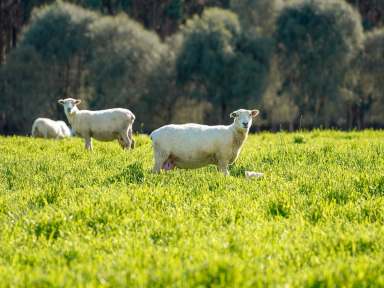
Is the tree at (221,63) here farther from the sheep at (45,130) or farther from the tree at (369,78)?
the sheep at (45,130)

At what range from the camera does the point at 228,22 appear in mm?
49188

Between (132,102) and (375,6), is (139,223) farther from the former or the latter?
(375,6)

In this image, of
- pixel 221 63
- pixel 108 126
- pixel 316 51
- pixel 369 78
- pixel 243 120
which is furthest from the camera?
pixel 369 78

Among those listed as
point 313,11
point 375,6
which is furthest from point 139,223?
point 375,6

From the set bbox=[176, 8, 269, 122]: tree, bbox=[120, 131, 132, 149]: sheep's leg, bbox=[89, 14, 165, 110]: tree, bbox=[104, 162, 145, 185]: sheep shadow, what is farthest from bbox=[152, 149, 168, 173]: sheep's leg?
bbox=[176, 8, 269, 122]: tree

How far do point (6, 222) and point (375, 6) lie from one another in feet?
192

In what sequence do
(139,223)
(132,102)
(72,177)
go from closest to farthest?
(139,223) → (72,177) → (132,102)

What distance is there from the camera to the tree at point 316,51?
160 feet

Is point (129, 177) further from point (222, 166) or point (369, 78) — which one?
point (369, 78)

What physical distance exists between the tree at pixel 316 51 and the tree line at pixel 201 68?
2.9 inches

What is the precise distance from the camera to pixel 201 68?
158 feet

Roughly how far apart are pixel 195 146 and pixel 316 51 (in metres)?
38.3

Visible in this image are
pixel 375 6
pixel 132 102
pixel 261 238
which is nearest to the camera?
pixel 261 238

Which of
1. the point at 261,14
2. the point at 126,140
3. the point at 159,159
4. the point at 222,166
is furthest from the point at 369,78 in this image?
the point at 159,159
